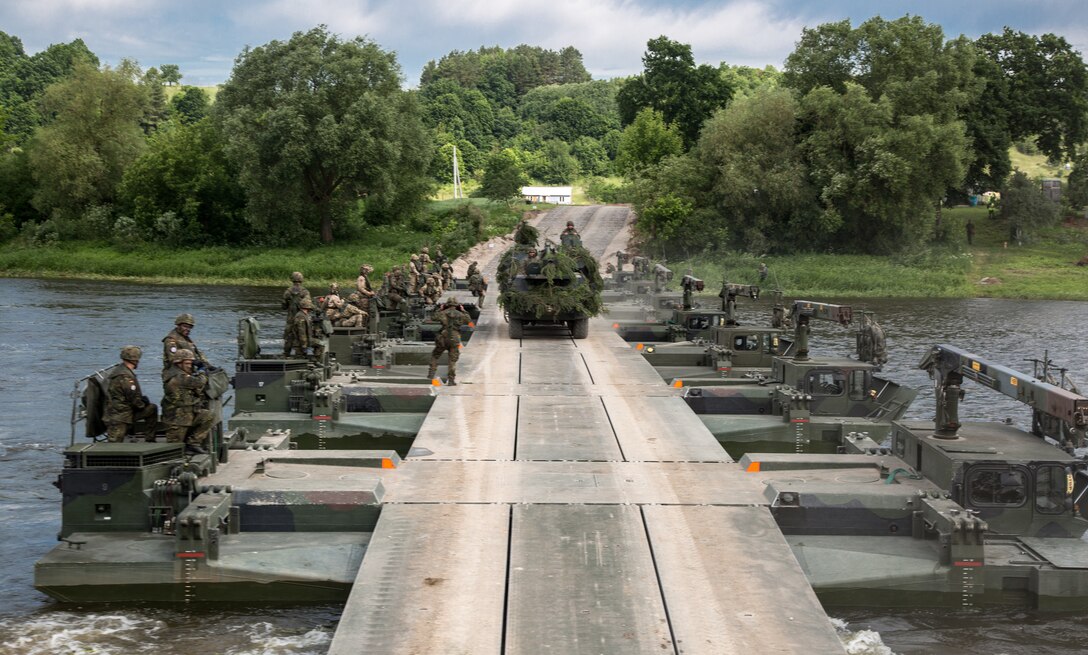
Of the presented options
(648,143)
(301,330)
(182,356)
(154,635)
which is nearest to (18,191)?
(648,143)

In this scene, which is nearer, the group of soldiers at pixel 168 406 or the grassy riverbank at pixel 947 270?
the group of soldiers at pixel 168 406

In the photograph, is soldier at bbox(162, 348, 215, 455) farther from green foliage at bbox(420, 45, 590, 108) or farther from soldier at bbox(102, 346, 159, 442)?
green foliage at bbox(420, 45, 590, 108)

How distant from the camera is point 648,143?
83688mm

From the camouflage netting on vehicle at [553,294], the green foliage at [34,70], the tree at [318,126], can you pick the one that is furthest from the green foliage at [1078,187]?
the green foliage at [34,70]

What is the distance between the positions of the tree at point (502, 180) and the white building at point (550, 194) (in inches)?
318

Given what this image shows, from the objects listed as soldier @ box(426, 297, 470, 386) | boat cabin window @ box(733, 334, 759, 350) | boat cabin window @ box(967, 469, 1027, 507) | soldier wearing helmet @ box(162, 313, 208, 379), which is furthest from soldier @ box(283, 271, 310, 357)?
boat cabin window @ box(967, 469, 1027, 507)

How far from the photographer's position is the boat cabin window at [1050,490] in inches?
610

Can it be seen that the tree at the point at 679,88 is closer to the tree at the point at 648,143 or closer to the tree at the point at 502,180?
the tree at the point at 648,143

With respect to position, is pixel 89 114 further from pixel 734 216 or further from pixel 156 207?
pixel 734 216

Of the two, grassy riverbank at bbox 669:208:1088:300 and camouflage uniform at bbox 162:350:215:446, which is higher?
grassy riverbank at bbox 669:208:1088:300

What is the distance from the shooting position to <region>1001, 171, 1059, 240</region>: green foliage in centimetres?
7144

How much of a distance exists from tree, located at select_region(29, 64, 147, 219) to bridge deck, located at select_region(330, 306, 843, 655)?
63232 millimetres

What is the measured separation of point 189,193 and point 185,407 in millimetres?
63427

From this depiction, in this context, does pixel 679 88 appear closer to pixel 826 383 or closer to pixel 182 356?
pixel 826 383
